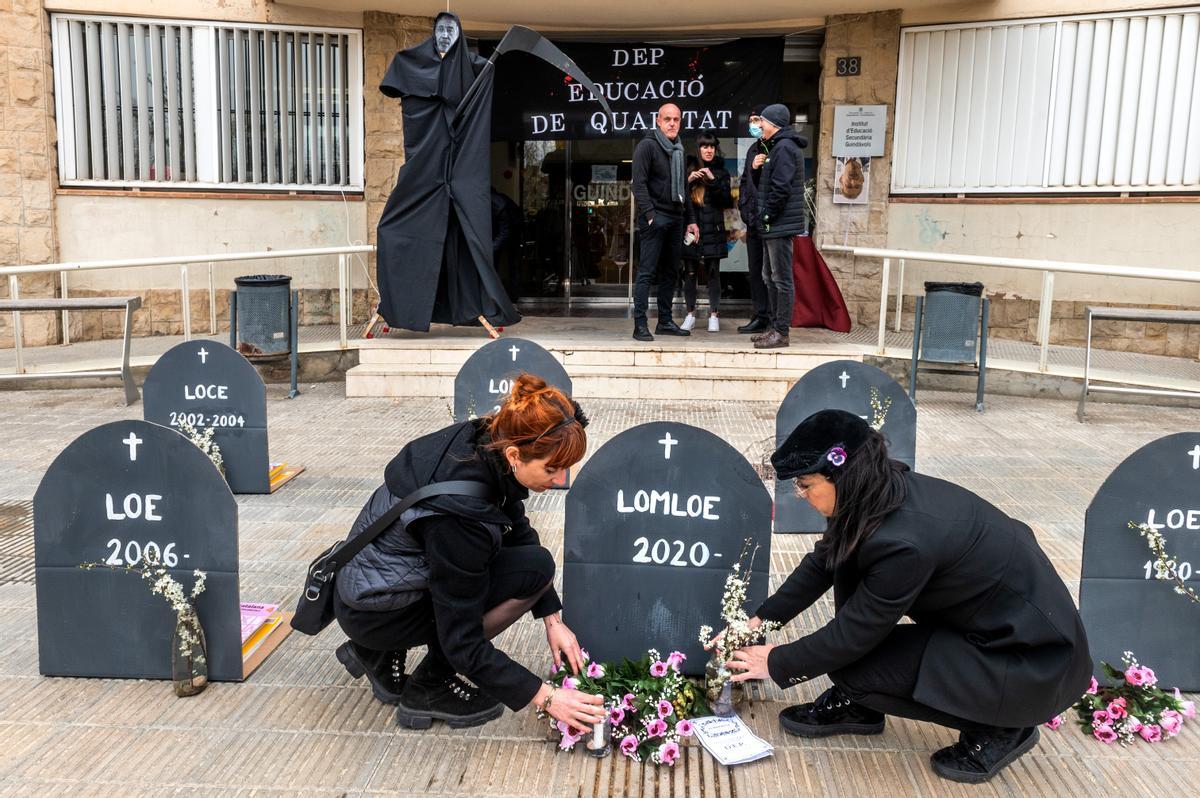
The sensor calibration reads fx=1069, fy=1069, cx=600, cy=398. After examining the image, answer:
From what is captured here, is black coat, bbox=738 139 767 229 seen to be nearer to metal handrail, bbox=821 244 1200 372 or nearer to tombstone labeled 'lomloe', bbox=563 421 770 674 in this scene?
metal handrail, bbox=821 244 1200 372

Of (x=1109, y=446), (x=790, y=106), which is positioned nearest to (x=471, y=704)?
(x=1109, y=446)

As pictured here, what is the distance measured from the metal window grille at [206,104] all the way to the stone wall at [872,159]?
5.05 meters

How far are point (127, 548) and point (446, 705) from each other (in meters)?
1.25

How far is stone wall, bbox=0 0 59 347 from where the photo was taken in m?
10.7

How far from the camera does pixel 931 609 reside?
3096 mm

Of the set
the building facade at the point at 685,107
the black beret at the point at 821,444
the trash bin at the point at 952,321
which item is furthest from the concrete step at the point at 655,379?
the black beret at the point at 821,444

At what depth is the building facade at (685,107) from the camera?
34.2 feet

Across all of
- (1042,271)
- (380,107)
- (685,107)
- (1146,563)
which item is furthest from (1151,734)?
(380,107)

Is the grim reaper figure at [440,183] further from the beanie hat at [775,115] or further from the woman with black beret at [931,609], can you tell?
the woman with black beret at [931,609]

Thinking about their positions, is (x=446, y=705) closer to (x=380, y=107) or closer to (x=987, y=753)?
(x=987, y=753)

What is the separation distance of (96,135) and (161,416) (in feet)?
21.6

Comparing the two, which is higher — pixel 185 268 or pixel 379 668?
pixel 185 268

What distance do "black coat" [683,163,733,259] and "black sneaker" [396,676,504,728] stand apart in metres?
7.29

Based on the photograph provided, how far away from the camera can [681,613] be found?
3779 millimetres
